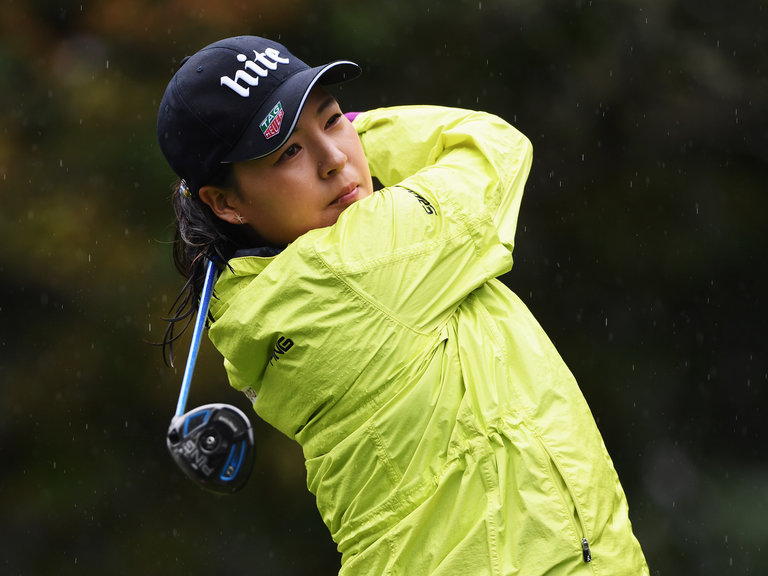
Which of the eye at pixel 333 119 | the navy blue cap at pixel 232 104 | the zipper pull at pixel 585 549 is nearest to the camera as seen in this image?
the zipper pull at pixel 585 549

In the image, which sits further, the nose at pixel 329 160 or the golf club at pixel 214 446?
the nose at pixel 329 160

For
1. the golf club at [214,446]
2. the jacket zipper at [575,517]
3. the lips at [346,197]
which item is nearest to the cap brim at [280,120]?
the lips at [346,197]

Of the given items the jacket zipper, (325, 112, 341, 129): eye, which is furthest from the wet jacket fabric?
(325, 112, 341, 129): eye

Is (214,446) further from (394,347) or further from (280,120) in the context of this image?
(280,120)

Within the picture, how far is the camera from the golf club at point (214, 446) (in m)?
1.65

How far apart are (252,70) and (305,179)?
0.21m

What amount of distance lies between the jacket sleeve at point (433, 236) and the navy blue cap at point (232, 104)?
20 centimetres

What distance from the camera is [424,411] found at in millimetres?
1657

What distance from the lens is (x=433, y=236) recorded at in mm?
1682

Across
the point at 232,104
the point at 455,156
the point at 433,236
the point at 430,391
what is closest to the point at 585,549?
the point at 430,391

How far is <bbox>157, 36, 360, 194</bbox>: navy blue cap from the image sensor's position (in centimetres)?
172

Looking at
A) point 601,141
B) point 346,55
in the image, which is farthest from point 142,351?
point 601,141

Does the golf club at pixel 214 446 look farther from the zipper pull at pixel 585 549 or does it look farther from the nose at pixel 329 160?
the zipper pull at pixel 585 549

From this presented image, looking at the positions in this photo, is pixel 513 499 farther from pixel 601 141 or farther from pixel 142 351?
pixel 142 351
